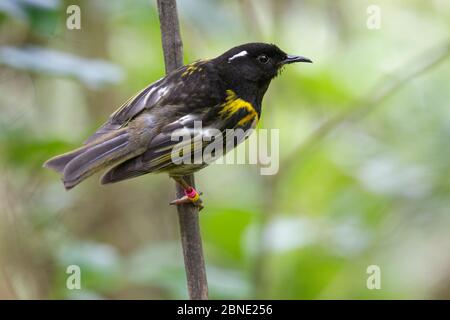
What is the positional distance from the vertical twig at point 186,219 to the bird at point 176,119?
11cm

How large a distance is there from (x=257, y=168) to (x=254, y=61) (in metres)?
1.11

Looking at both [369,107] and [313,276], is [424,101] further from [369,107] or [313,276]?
[313,276]

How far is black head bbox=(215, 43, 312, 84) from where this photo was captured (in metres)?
4.52

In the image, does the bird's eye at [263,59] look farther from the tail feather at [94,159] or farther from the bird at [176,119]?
the tail feather at [94,159]

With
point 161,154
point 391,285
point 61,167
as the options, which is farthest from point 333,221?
point 61,167

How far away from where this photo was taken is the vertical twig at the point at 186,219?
355 cm

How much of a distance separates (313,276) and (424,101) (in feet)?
6.63

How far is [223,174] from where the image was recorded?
24.0ft

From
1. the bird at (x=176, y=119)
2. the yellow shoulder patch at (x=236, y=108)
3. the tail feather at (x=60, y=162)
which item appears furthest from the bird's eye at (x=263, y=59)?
the tail feather at (x=60, y=162)

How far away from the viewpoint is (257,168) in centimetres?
549

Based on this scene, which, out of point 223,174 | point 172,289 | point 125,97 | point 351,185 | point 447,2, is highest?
point 447,2

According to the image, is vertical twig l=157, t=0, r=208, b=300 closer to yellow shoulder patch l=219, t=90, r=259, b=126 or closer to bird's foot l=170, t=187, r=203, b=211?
bird's foot l=170, t=187, r=203, b=211

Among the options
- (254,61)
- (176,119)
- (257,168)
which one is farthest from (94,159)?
(257,168)

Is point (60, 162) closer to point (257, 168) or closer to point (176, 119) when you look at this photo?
point (176, 119)
